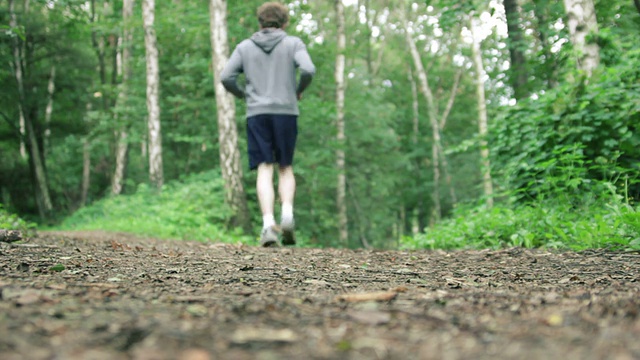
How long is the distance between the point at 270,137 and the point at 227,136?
557cm

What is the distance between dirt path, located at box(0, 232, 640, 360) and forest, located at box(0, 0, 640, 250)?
2.55 meters

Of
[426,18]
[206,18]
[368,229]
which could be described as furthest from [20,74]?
[426,18]

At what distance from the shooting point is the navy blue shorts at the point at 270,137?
5.83 meters

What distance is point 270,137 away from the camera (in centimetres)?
590

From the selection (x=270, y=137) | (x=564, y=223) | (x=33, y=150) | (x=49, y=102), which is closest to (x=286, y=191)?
(x=270, y=137)

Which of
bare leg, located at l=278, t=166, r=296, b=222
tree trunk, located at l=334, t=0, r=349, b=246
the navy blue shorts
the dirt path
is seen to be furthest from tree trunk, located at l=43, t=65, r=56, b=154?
the dirt path

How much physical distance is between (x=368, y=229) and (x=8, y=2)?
63.5 feet

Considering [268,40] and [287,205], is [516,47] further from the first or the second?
[287,205]

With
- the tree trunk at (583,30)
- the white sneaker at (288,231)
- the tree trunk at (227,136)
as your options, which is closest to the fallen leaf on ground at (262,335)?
the white sneaker at (288,231)

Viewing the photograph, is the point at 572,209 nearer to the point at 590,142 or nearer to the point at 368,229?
the point at 590,142

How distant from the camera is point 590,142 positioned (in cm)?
609

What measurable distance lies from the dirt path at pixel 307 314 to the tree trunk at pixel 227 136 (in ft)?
25.6

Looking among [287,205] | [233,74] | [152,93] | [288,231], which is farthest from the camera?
[152,93]

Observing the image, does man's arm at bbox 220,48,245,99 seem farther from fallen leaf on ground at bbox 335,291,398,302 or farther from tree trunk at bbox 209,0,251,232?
tree trunk at bbox 209,0,251,232
